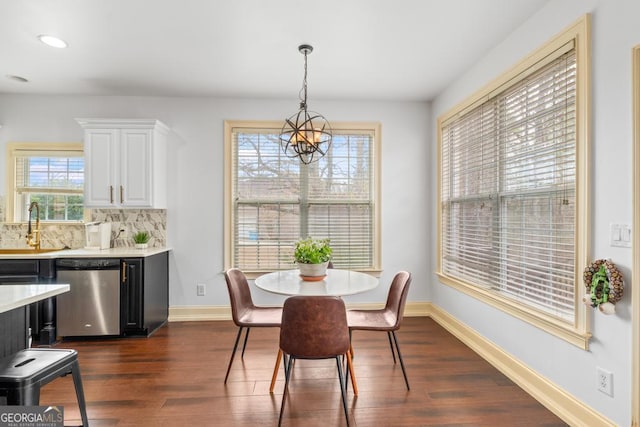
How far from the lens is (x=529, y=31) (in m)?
2.55

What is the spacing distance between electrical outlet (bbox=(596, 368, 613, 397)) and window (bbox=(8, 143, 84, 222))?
16.2 ft

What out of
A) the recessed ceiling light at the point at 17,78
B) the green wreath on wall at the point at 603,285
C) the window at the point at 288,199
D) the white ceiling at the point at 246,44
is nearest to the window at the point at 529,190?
the green wreath on wall at the point at 603,285

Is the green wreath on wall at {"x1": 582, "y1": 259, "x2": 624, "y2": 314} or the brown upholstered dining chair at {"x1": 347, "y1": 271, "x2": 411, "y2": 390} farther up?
the green wreath on wall at {"x1": 582, "y1": 259, "x2": 624, "y2": 314}

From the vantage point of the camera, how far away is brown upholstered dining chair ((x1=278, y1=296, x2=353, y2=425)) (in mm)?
2035

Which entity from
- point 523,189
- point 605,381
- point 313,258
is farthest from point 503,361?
point 313,258

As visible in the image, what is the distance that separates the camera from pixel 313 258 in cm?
272

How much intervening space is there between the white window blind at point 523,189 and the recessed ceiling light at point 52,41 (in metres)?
3.58

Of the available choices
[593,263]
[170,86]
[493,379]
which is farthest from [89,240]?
[593,263]

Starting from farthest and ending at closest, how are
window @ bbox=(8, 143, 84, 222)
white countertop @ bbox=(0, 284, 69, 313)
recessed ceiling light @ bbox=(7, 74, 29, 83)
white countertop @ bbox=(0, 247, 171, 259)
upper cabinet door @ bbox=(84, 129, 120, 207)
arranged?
window @ bbox=(8, 143, 84, 222)
upper cabinet door @ bbox=(84, 129, 120, 207)
recessed ceiling light @ bbox=(7, 74, 29, 83)
white countertop @ bbox=(0, 247, 171, 259)
white countertop @ bbox=(0, 284, 69, 313)

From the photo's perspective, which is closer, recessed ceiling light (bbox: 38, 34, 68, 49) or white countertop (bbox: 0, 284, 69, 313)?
white countertop (bbox: 0, 284, 69, 313)

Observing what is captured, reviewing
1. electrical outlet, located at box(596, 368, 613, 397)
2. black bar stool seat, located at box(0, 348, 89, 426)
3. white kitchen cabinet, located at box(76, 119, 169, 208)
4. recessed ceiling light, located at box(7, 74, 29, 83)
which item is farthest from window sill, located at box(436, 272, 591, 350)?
recessed ceiling light, located at box(7, 74, 29, 83)

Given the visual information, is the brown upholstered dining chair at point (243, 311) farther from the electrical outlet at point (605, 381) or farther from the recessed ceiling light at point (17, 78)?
the recessed ceiling light at point (17, 78)

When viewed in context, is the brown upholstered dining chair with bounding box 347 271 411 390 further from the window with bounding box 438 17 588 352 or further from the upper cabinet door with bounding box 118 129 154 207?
the upper cabinet door with bounding box 118 129 154 207

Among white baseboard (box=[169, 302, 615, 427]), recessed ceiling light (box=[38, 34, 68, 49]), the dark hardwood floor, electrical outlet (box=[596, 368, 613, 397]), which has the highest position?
recessed ceiling light (box=[38, 34, 68, 49])
